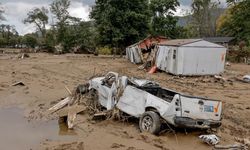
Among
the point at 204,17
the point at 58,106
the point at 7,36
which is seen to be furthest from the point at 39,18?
the point at 58,106

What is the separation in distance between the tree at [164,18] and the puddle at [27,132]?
38.6 m

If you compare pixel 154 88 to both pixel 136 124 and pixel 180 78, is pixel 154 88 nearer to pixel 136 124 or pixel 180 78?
pixel 136 124

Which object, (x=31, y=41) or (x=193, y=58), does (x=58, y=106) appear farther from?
(x=31, y=41)

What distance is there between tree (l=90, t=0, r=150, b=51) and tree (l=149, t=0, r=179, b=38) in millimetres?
3851

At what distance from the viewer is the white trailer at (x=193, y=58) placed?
22688 mm

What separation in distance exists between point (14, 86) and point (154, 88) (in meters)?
10.8

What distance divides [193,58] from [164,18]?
26.5 meters

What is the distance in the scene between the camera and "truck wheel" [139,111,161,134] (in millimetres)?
9117

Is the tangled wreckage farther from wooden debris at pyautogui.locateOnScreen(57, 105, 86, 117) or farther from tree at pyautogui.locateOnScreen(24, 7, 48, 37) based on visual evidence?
tree at pyautogui.locateOnScreen(24, 7, 48, 37)

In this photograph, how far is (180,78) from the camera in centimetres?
2208

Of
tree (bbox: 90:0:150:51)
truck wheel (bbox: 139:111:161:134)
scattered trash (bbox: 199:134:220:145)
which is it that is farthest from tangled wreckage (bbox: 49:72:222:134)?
tree (bbox: 90:0:150:51)

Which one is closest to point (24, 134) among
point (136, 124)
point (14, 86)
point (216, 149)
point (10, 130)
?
point (10, 130)

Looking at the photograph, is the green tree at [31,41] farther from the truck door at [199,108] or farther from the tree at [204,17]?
the truck door at [199,108]

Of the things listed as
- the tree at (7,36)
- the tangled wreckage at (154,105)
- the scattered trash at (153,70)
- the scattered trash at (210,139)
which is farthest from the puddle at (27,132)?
the tree at (7,36)
